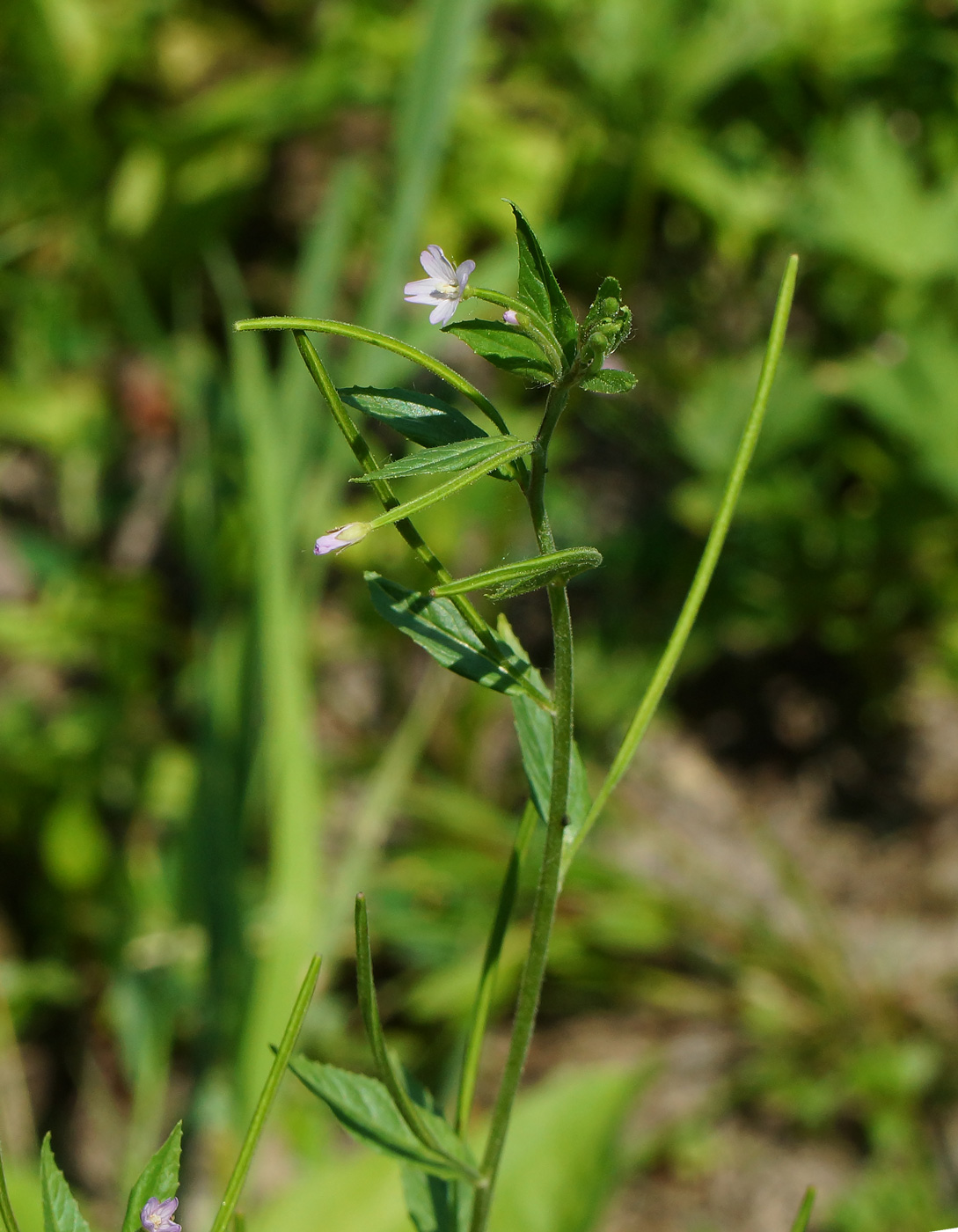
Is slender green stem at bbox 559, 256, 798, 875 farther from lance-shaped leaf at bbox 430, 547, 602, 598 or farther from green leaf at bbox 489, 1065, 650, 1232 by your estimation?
green leaf at bbox 489, 1065, 650, 1232

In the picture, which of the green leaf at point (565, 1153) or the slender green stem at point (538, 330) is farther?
the green leaf at point (565, 1153)

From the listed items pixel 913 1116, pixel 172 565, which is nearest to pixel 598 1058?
pixel 913 1116

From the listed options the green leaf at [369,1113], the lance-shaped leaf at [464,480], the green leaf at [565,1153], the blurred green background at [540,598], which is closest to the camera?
the lance-shaped leaf at [464,480]

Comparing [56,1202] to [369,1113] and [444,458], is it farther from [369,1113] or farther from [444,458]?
[444,458]

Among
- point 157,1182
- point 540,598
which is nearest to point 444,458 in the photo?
point 157,1182

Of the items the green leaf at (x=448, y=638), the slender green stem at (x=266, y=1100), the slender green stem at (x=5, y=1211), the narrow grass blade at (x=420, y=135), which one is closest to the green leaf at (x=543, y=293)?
the green leaf at (x=448, y=638)

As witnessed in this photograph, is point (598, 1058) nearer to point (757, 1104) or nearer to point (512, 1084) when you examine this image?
point (757, 1104)

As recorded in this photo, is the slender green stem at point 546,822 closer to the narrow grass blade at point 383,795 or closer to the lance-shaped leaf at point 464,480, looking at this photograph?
the lance-shaped leaf at point 464,480
